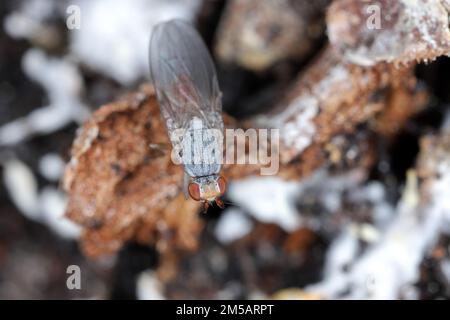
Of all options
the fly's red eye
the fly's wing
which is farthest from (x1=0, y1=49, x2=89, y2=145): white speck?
the fly's red eye

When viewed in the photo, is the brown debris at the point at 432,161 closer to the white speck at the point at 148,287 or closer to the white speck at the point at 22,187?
the white speck at the point at 148,287

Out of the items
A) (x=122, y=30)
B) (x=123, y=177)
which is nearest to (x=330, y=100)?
(x=123, y=177)

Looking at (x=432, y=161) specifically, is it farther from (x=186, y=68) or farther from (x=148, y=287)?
(x=148, y=287)

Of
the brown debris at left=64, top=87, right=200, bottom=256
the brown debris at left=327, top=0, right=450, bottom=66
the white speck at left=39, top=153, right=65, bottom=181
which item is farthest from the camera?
the white speck at left=39, top=153, right=65, bottom=181

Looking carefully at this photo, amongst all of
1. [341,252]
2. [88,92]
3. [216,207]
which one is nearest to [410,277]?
[341,252]

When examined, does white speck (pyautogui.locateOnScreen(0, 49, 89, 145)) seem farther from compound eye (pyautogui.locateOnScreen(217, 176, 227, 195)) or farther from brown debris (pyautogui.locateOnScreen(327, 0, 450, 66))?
brown debris (pyautogui.locateOnScreen(327, 0, 450, 66))
